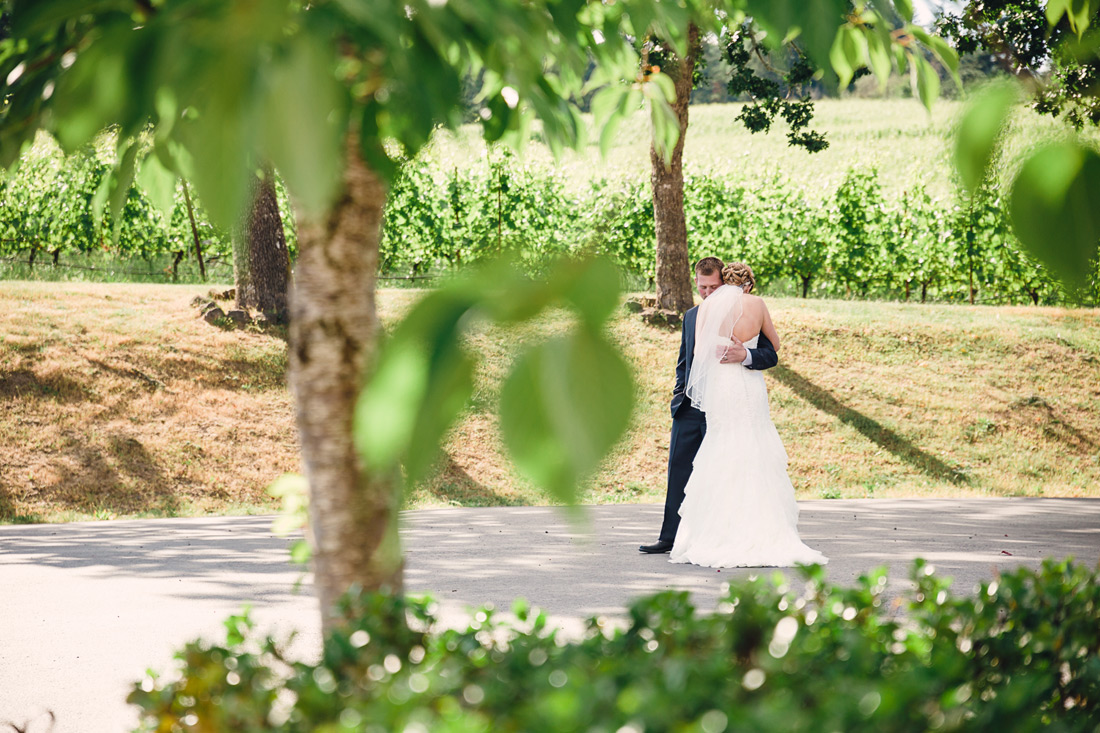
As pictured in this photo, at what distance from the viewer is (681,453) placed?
23.3 feet

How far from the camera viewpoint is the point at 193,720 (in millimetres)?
1913

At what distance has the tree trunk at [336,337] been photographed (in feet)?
5.35

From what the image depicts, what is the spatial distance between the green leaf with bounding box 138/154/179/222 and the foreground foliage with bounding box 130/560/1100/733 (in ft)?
3.06

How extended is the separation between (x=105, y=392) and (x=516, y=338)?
1324 cm

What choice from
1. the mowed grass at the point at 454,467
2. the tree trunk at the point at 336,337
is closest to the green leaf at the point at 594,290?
the tree trunk at the point at 336,337

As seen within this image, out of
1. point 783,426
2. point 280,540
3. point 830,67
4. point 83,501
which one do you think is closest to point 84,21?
point 830,67

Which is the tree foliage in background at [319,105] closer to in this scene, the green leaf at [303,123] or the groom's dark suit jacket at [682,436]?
the green leaf at [303,123]

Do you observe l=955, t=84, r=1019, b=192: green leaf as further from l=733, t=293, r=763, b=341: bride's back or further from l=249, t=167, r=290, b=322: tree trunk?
l=249, t=167, r=290, b=322: tree trunk

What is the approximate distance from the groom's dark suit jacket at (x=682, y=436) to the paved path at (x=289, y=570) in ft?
1.39

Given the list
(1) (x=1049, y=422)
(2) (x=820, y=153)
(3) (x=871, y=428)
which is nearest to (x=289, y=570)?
(3) (x=871, y=428)

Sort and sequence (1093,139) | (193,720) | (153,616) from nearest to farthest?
(1093,139) < (193,720) < (153,616)

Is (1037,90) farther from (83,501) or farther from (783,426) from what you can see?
(783,426)

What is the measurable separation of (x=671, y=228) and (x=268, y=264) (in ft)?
22.3

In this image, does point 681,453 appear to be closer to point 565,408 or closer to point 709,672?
point 709,672
